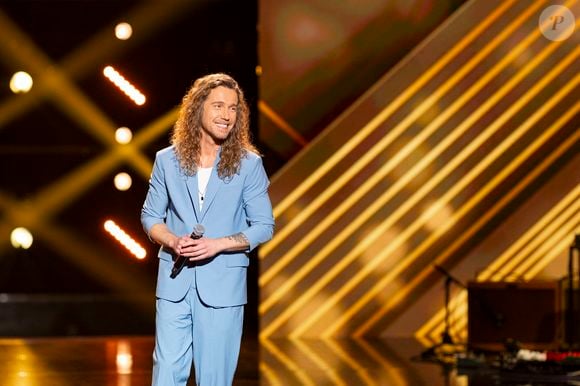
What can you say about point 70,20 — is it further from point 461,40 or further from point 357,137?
point 461,40

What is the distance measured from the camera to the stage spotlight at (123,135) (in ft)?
26.8

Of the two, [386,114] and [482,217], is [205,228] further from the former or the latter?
[482,217]

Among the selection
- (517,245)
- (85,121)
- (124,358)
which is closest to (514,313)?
(517,245)

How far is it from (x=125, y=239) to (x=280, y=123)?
1.34 metres

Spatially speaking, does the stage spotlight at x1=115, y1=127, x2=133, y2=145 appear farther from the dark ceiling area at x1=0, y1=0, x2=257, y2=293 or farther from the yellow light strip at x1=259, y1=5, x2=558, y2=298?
the yellow light strip at x1=259, y1=5, x2=558, y2=298

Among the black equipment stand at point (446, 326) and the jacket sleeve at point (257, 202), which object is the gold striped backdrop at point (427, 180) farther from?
→ the jacket sleeve at point (257, 202)

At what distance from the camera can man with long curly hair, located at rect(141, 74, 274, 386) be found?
3.44 meters

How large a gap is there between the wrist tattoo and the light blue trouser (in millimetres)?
190

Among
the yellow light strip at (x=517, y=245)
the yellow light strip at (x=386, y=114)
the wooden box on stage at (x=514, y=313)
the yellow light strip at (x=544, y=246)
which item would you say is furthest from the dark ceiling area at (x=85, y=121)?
the yellow light strip at (x=544, y=246)

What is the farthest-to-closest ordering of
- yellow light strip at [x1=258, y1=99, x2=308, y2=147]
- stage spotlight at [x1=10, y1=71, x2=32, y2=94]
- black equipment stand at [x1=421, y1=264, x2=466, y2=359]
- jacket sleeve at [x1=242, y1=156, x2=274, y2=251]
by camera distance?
yellow light strip at [x1=258, y1=99, x2=308, y2=147]
stage spotlight at [x1=10, y1=71, x2=32, y2=94]
black equipment stand at [x1=421, y1=264, x2=466, y2=359]
jacket sleeve at [x1=242, y1=156, x2=274, y2=251]

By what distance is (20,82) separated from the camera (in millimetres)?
8062

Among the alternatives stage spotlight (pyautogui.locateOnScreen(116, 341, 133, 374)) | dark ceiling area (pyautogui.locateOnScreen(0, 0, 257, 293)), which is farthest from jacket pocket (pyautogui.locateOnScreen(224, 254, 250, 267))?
dark ceiling area (pyautogui.locateOnScreen(0, 0, 257, 293))

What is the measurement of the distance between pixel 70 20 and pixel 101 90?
516mm

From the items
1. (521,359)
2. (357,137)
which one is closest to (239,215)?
(521,359)
